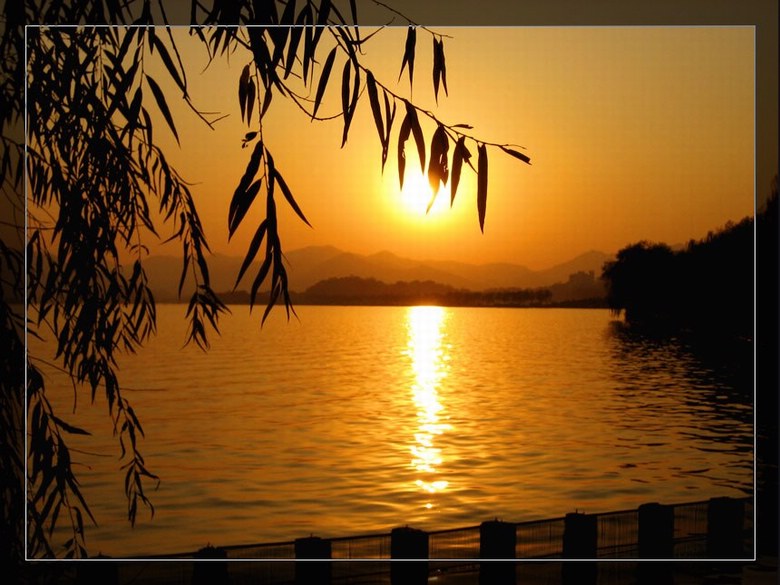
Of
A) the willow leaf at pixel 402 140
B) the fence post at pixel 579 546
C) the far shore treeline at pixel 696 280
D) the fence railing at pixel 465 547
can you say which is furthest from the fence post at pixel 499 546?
the willow leaf at pixel 402 140

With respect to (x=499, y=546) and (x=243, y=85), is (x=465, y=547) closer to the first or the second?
(x=499, y=546)

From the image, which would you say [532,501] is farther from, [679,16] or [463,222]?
[679,16]

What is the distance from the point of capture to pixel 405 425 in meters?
3.35

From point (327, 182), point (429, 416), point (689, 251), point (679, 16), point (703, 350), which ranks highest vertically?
point (679, 16)

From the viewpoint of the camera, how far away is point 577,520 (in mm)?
3344

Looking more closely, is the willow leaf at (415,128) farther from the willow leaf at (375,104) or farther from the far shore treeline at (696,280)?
the far shore treeline at (696,280)

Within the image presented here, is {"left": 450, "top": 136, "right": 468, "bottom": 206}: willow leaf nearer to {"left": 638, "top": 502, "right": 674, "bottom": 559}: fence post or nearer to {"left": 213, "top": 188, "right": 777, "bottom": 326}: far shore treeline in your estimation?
{"left": 213, "top": 188, "right": 777, "bottom": 326}: far shore treeline

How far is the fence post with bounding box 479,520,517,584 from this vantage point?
3.23 meters

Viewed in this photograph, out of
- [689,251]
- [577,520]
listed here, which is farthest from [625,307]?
[577,520]

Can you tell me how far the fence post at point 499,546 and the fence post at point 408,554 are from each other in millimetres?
209

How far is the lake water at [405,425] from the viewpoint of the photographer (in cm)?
333

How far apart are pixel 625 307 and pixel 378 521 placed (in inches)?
49.8
